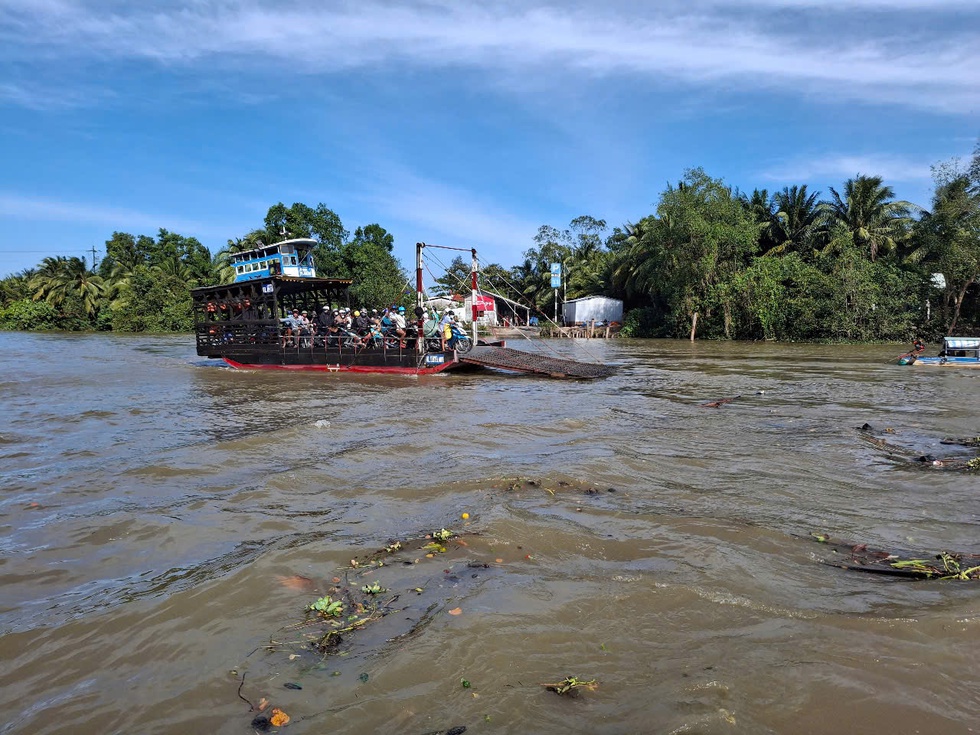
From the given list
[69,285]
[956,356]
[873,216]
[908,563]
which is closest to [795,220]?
[873,216]

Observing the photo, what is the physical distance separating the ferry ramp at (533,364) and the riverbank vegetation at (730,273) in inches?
147

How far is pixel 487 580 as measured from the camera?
4.31m

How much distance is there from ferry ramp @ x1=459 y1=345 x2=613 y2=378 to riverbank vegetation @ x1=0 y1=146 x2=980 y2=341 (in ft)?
12.2

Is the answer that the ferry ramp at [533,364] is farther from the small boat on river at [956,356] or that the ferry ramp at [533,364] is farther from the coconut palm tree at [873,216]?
the coconut palm tree at [873,216]

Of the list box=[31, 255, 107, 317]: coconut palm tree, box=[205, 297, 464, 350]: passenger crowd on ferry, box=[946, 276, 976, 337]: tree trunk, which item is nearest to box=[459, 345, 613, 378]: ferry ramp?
box=[205, 297, 464, 350]: passenger crowd on ferry

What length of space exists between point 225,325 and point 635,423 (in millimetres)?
16583

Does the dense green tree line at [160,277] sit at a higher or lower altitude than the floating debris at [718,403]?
higher

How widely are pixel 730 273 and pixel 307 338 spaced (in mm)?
28605

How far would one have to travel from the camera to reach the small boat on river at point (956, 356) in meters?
19.0

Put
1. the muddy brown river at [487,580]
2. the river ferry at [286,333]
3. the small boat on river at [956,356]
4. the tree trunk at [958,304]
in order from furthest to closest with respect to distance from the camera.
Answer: the tree trunk at [958,304] → the small boat on river at [956,356] → the river ferry at [286,333] → the muddy brown river at [487,580]

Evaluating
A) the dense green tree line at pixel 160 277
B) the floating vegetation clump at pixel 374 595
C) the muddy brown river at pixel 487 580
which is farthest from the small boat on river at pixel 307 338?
the dense green tree line at pixel 160 277

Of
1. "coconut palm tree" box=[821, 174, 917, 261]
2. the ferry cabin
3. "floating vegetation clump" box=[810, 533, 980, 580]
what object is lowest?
"floating vegetation clump" box=[810, 533, 980, 580]

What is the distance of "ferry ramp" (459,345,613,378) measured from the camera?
1753cm

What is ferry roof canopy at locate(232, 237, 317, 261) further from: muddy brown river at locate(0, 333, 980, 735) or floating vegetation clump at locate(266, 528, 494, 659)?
floating vegetation clump at locate(266, 528, 494, 659)
